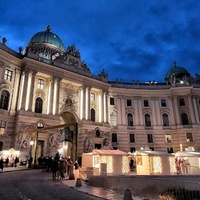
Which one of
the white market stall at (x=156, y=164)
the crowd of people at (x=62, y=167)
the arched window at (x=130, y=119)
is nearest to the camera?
the crowd of people at (x=62, y=167)

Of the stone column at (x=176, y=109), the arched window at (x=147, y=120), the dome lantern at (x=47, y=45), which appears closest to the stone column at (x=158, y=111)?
the arched window at (x=147, y=120)

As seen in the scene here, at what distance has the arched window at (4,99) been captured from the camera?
31103mm

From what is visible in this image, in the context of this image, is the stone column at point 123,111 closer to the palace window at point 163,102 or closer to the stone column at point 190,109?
the palace window at point 163,102

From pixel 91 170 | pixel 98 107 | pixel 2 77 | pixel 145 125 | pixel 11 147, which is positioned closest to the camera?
pixel 91 170

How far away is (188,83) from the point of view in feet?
163

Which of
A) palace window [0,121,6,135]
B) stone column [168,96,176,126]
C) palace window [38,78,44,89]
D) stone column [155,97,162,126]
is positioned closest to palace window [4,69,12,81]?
palace window [38,78,44,89]

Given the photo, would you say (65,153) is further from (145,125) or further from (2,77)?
(145,125)

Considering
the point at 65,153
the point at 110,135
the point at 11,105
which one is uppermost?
the point at 11,105

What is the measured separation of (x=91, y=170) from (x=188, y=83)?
4171cm

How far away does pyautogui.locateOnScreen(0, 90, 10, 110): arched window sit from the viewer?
3110 centimetres

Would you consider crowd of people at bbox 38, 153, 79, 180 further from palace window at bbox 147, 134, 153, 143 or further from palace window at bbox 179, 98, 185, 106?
palace window at bbox 179, 98, 185, 106

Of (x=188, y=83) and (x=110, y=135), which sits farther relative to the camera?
(x=188, y=83)

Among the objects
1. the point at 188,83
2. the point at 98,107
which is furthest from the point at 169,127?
the point at 98,107

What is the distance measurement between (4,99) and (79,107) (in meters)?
15.0
